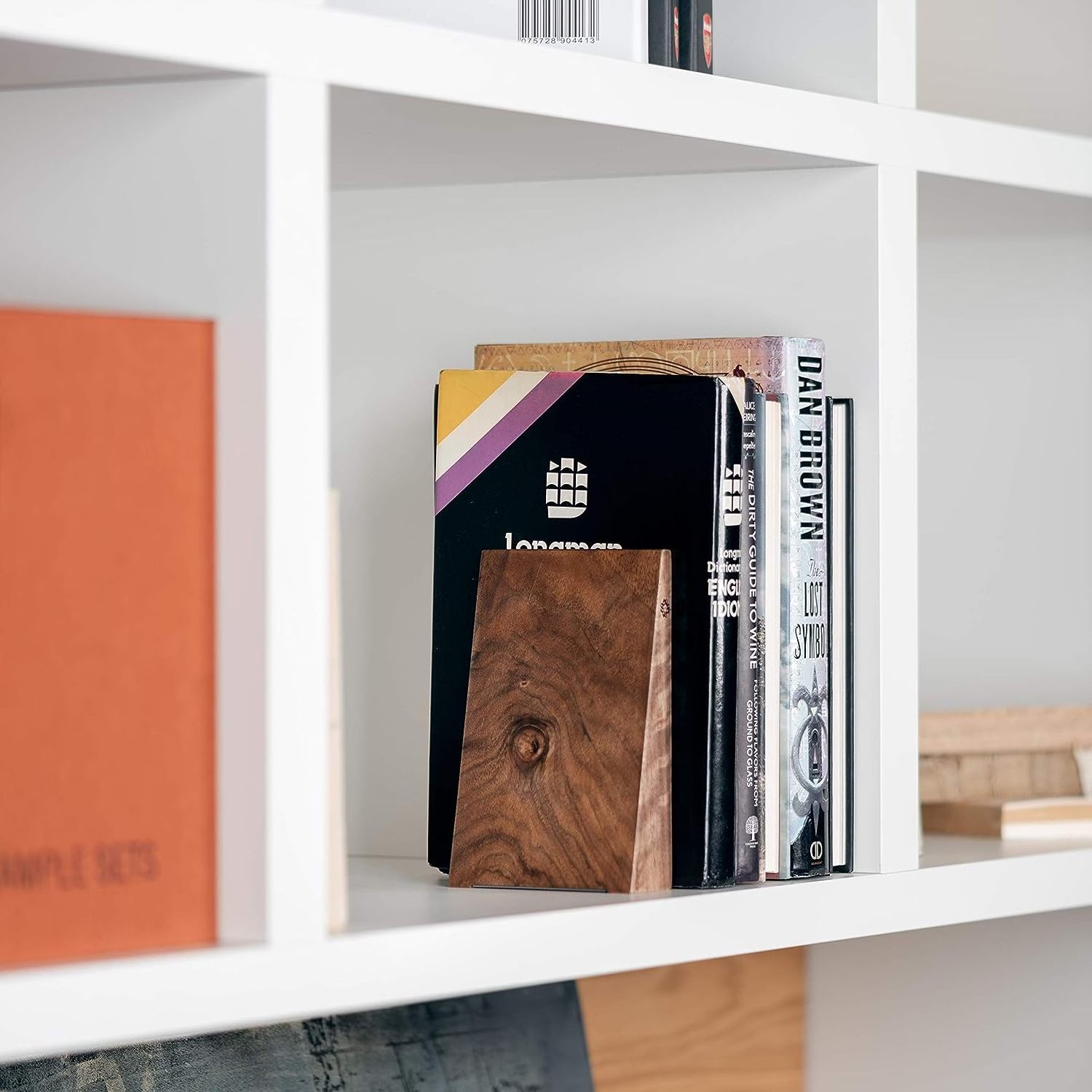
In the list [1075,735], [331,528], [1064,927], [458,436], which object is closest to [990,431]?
[1075,735]

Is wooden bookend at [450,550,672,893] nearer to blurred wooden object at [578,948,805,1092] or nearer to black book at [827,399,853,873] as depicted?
black book at [827,399,853,873]

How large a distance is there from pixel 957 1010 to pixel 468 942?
Answer: 0.70 metres

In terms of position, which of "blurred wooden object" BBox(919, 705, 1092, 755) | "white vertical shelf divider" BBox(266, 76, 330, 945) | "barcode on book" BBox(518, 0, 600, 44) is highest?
"barcode on book" BBox(518, 0, 600, 44)

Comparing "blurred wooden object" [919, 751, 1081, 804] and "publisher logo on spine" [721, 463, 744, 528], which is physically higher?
"publisher logo on spine" [721, 463, 744, 528]

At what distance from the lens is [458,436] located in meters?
1.07

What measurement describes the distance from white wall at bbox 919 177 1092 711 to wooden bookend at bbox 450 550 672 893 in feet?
1.87

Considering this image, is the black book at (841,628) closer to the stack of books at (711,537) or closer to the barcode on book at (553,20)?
the stack of books at (711,537)

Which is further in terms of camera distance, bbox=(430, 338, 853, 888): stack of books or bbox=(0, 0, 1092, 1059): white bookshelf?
bbox=(430, 338, 853, 888): stack of books

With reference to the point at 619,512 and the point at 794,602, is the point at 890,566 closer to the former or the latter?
the point at 794,602

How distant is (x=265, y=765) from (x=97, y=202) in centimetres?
31

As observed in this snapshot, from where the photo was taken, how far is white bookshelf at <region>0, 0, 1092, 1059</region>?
0.77m

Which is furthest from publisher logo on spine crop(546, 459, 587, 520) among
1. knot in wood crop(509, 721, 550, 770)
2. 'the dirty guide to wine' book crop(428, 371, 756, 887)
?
knot in wood crop(509, 721, 550, 770)

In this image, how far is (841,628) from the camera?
42.3 inches

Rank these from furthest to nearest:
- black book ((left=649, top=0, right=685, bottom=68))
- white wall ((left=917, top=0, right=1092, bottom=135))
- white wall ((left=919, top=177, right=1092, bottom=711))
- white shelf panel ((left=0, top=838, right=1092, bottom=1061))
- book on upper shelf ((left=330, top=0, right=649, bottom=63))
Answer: white wall ((left=917, top=0, right=1092, bottom=135)), white wall ((left=919, top=177, right=1092, bottom=711)), black book ((left=649, top=0, right=685, bottom=68)), book on upper shelf ((left=330, top=0, right=649, bottom=63)), white shelf panel ((left=0, top=838, right=1092, bottom=1061))
